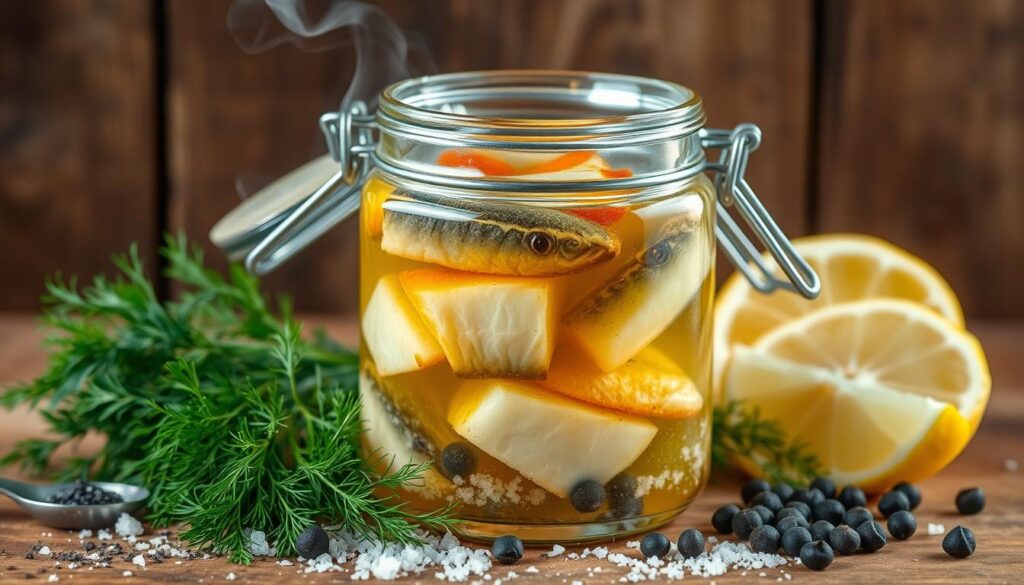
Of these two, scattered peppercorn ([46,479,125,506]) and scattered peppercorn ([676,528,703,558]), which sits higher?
scattered peppercorn ([46,479,125,506])

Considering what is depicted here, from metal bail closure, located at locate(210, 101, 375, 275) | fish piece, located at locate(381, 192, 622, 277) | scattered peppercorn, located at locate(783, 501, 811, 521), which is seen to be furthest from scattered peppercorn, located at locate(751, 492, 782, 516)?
metal bail closure, located at locate(210, 101, 375, 275)

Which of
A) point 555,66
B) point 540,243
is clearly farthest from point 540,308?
point 555,66

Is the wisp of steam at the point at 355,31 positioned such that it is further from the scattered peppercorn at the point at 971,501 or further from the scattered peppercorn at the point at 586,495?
the scattered peppercorn at the point at 971,501

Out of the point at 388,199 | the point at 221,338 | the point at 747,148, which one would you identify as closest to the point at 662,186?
the point at 747,148

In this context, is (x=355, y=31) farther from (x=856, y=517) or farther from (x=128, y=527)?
(x=856, y=517)

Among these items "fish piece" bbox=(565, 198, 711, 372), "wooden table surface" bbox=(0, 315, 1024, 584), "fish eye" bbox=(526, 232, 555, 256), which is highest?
"fish eye" bbox=(526, 232, 555, 256)

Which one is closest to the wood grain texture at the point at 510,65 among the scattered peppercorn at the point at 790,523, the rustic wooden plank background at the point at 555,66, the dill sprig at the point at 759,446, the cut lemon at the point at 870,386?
the rustic wooden plank background at the point at 555,66

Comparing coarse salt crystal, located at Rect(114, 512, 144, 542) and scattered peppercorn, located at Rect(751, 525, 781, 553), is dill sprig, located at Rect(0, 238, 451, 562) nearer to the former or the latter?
coarse salt crystal, located at Rect(114, 512, 144, 542)
